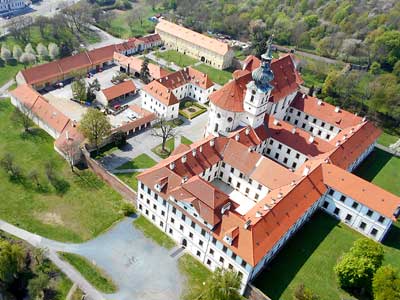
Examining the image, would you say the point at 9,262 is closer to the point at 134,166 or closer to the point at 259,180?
the point at 134,166

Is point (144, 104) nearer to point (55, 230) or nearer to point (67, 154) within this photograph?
point (67, 154)

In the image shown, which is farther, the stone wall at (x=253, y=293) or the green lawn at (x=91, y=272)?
the green lawn at (x=91, y=272)

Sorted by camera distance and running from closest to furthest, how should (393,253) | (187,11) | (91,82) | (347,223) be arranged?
1. (393,253)
2. (347,223)
3. (91,82)
4. (187,11)

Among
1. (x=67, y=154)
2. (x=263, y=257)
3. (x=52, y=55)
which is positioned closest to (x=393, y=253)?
(x=263, y=257)

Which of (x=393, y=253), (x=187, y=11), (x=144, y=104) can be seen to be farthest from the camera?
(x=187, y=11)

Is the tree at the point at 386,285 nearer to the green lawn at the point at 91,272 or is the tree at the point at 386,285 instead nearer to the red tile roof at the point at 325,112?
the green lawn at the point at 91,272

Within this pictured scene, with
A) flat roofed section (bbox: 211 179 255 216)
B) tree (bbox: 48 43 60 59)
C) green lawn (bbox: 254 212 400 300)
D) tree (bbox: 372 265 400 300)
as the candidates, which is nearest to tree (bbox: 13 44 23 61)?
tree (bbox: 48 43 60 59)

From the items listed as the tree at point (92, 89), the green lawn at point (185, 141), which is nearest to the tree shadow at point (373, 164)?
the green lawn at point (185, 141)
